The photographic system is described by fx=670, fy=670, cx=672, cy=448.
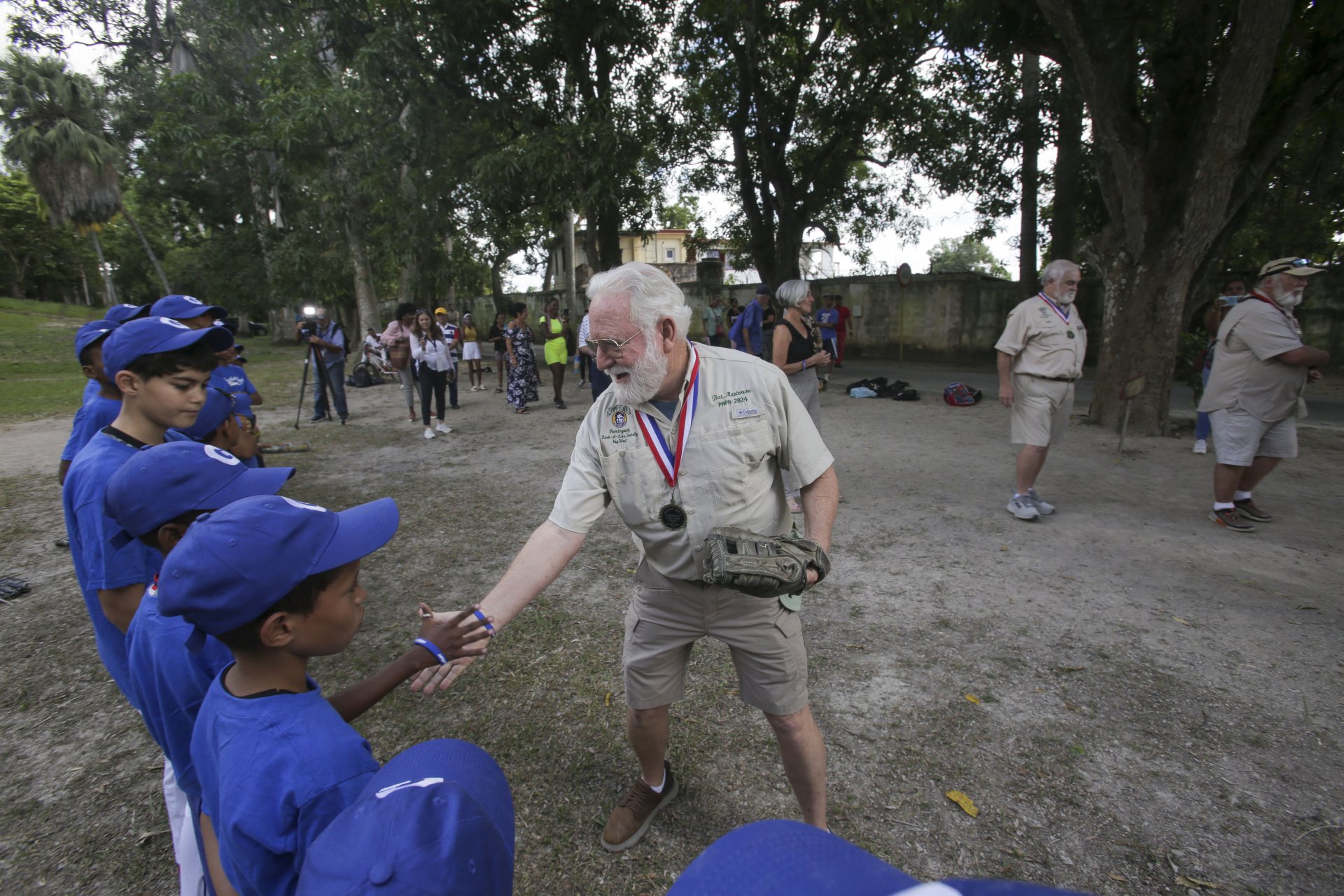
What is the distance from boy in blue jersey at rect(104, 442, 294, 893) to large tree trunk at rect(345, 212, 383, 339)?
727 inches

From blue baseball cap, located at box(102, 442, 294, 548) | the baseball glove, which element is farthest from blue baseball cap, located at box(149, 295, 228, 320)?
the baseball glove

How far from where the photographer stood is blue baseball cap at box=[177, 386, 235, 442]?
3.15 meters

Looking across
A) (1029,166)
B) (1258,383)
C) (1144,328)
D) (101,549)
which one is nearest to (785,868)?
(101,549)

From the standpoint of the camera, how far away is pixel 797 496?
583 cm

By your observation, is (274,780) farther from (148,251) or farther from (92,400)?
(148,251)

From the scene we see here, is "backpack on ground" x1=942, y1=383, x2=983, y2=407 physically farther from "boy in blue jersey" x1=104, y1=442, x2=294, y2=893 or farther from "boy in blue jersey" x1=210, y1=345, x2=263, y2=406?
"boy in blue jersey" x1=104, y1=442, x2=294, y2=893

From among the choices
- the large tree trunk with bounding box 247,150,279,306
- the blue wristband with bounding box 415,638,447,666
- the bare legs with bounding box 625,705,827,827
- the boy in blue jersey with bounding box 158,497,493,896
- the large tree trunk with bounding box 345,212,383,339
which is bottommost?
the bare legs with bounding box 625,705,827,827

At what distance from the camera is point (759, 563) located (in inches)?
72.2

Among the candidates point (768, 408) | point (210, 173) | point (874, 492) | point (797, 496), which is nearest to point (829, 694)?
point (768, 408)

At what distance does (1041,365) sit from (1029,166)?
11.9 m

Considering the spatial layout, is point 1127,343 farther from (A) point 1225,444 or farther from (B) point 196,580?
(B) point 196,580

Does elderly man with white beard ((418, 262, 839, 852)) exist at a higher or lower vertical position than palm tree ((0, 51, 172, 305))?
lower

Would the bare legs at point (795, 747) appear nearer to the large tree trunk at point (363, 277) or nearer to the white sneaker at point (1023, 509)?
the white sneaker at point (1023, 509)

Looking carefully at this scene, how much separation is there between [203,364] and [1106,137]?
9300mm
